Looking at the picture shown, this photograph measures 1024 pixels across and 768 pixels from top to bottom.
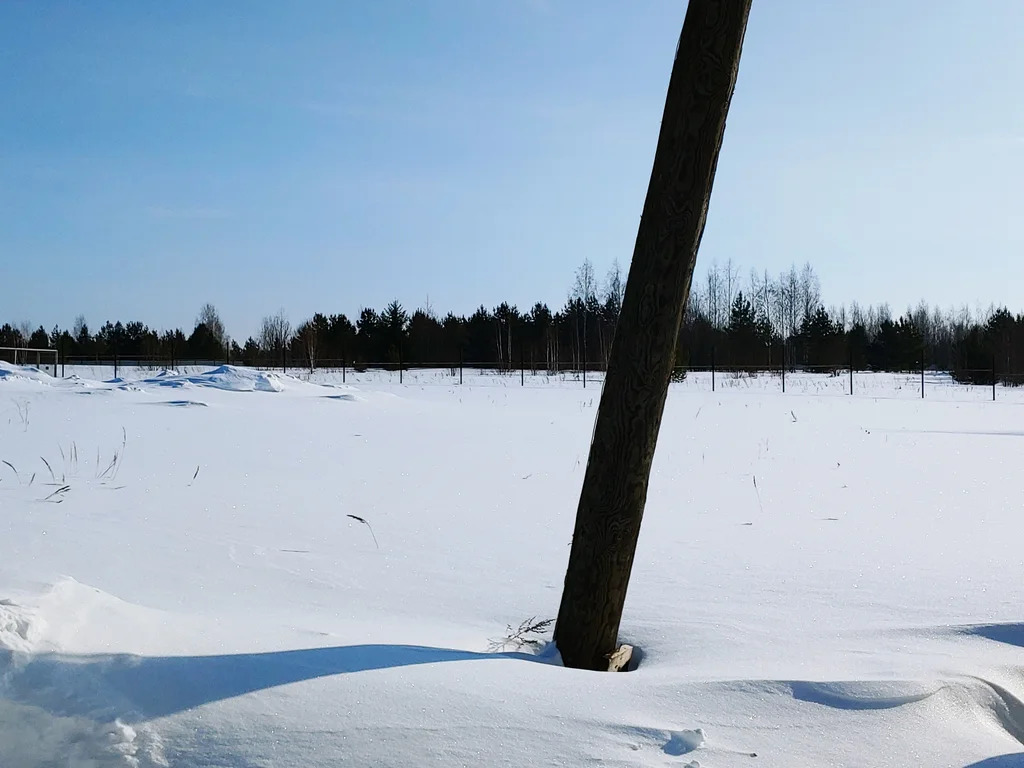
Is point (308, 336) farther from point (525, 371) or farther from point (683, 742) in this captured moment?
point (683, 742)

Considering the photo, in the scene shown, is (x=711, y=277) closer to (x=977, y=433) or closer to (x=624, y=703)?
(x=977, y=433)

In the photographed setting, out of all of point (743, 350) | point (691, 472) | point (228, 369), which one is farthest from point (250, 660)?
point (743, 350)

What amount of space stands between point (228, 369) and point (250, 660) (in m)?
13.4

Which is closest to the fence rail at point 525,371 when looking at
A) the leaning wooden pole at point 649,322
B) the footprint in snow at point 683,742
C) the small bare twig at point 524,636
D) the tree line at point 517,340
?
the tree line at point 517,340

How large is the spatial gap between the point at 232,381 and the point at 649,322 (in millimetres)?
12364

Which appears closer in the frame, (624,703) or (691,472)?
(624,703)

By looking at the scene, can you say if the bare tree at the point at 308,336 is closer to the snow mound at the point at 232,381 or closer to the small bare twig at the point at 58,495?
the snow mound at the point at 232,381

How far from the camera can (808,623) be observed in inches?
111

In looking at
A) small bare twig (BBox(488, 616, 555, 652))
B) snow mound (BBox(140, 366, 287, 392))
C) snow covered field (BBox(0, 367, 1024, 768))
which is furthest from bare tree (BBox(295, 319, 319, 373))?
small bare twig (BBox(488, 616, 555, 652))

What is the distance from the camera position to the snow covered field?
1589 mm

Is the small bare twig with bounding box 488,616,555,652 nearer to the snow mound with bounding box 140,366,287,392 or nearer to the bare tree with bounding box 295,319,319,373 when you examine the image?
the snow mound with bounding box 140,366,287,392

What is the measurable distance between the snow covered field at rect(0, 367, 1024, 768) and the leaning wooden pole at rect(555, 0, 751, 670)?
27 centimetres

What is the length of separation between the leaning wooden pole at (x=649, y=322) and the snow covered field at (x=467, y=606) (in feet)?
0.89

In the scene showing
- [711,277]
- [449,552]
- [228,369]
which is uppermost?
[711,277]
